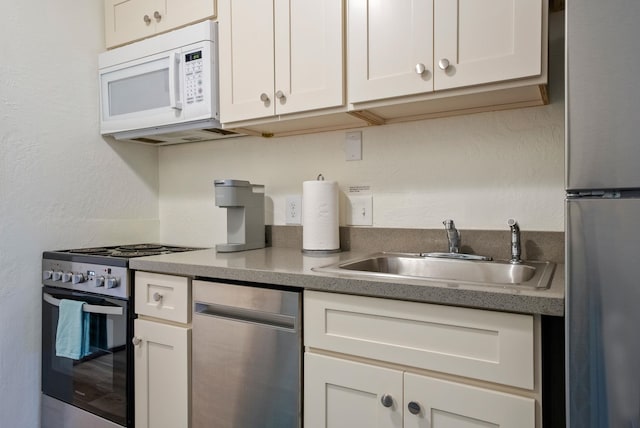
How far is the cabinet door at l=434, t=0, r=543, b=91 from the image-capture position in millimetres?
1060

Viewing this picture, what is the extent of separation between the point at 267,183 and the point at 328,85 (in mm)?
674

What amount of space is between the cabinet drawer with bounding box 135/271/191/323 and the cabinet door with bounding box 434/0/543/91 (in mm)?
1064

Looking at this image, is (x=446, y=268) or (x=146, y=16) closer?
(x=446, y=268)

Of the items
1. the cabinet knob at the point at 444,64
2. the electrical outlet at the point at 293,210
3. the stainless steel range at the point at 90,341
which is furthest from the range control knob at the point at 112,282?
the cabinet knob at the point at 444,64

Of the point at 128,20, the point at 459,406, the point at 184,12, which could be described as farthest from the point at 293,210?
the point at 128,20

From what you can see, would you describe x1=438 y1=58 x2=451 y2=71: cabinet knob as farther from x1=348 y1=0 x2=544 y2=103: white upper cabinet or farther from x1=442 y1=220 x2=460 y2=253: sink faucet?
x1=442 y1=220 x2=460 y2=253: sink faucet

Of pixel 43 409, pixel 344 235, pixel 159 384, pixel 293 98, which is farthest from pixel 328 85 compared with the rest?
pixel 43 409

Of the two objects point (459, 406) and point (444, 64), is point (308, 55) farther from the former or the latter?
point (459, 406)

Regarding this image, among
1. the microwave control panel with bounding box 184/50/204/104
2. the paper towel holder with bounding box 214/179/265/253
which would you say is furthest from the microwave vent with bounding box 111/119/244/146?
the paper towel holder with bounding box 214/179/265/253

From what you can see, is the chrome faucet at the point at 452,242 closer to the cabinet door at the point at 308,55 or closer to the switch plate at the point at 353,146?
the switch plate at the point at 353,146

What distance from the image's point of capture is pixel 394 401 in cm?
99

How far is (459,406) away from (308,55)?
1.18 metres

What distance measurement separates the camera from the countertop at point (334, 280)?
85 centimetres

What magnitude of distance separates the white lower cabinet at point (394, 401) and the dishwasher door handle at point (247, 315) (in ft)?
0.36
